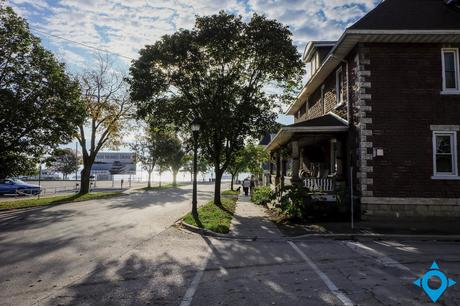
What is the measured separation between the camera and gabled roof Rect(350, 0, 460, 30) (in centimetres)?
1373

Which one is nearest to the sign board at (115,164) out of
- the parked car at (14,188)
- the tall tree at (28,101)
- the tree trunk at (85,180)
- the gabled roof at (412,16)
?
the tree trunk at (85,180)

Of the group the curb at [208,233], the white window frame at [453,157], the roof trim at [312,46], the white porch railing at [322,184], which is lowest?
the curb at [208,233]

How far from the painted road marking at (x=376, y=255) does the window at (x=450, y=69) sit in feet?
27.5

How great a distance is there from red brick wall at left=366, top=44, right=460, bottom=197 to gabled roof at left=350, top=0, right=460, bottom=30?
2.52 ft

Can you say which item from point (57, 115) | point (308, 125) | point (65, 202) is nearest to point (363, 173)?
point (308, 125)

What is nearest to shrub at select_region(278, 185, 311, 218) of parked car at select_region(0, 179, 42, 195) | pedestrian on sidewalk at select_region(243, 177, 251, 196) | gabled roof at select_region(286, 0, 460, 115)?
gabled roof at select_region(286, 0, 460, 115)

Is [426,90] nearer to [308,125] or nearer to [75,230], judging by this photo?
[308,125]

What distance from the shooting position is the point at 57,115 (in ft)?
71.1

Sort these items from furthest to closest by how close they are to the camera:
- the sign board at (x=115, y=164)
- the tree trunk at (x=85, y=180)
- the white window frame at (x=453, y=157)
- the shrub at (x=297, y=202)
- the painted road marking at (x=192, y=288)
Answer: the sign board at (x=115, y=164), the tree trunk at (x=85, y=180), the shrub at (x=297, y=202), the white window frame at (x=453, y=157), the painted road marking at (x=192, y=288)

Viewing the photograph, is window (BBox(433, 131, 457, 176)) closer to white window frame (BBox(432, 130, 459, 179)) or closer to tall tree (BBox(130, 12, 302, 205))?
white window frame (BBox(432, 130, 459, 179))

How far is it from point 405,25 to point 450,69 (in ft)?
8.75

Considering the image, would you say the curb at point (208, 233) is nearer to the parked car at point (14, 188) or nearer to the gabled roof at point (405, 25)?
the gabled roof at point (405, 25)

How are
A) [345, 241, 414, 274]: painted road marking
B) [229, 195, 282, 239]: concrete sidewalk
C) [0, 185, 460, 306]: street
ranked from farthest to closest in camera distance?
[229, 195, 282, 239]: concrete sidewalk, [345, 241, 414, 274]: painted road marking, [0, 185, 460, 306]: street

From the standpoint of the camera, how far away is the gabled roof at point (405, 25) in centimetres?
1345
